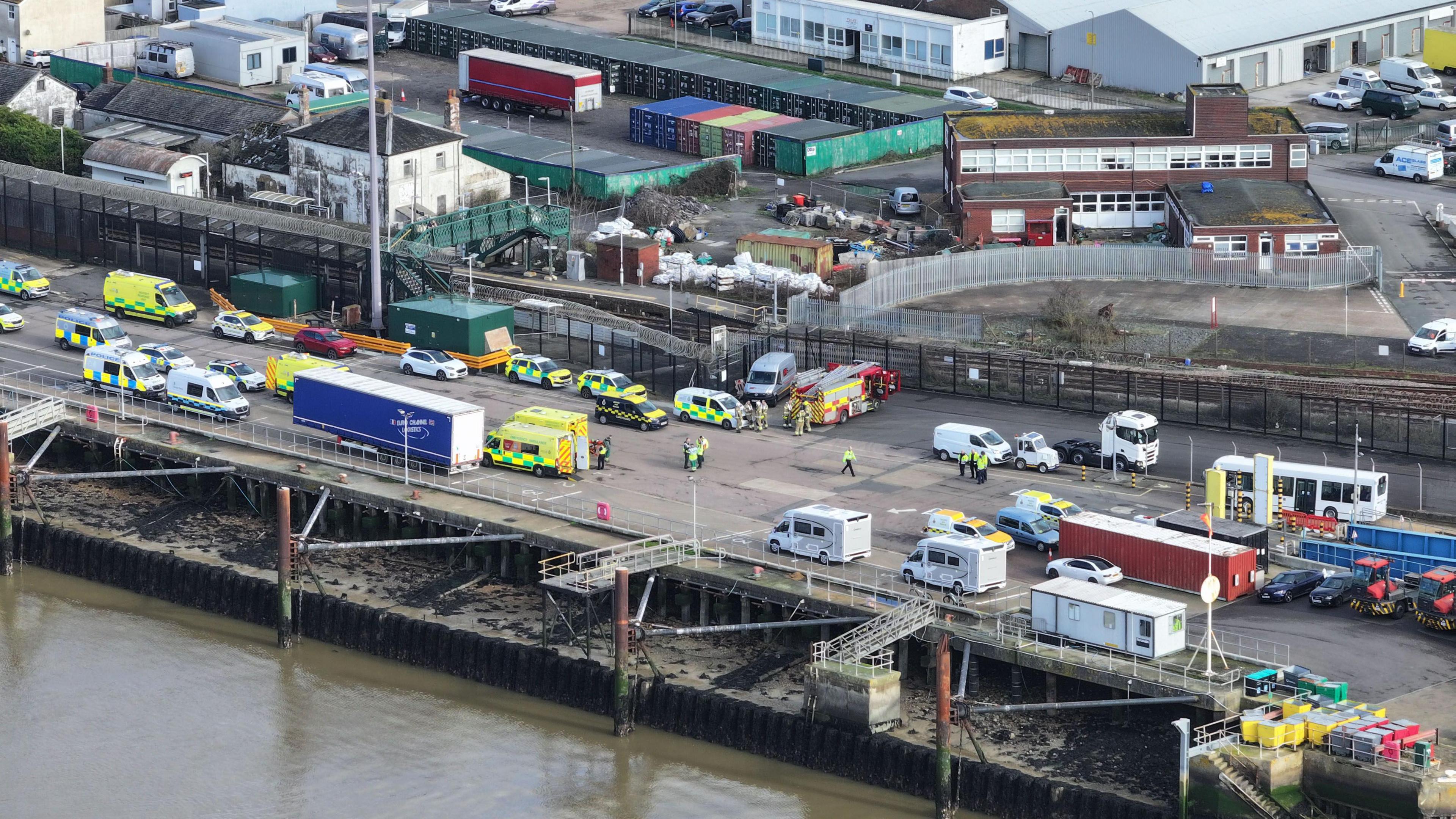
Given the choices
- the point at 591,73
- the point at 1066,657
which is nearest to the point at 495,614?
the point at 1066,657

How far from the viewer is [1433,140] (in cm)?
12488

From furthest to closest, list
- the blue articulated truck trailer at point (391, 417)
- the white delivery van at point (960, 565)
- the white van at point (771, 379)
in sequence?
the white van at point (771, 379), the blue articulated truck trailer at point (391, 417), the white delivery van at point (960, 565)

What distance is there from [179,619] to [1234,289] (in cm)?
4697

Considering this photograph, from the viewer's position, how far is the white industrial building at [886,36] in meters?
138

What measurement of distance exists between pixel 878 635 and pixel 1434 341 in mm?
35419

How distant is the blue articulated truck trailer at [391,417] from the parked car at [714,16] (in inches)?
2771

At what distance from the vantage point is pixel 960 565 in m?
70.1

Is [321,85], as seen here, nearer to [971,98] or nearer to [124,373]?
[971,98]

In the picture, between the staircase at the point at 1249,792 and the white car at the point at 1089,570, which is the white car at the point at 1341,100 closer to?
the white car at the point at 1089,570

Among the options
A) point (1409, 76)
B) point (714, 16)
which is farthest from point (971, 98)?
point (714, 16)

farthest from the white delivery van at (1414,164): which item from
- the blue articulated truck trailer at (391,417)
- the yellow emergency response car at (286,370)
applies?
the yellow emergency response car at (286,370)

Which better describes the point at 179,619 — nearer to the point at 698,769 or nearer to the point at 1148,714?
the point at 698,769

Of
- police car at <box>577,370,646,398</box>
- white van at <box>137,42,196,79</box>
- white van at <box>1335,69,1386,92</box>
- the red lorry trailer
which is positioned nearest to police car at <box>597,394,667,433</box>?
police car at <box>577,370,646,398</box>

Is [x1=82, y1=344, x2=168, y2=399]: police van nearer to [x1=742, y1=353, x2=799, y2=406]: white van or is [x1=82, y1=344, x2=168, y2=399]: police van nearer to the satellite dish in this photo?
[x1=742, y1=353, x2=799, y2=406]: white van
